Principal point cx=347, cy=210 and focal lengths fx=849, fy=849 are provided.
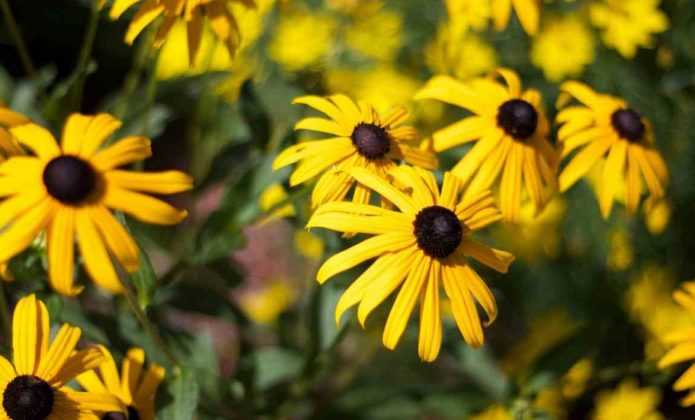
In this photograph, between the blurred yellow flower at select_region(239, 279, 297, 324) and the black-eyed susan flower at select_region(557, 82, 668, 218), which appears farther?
the blurred yellow flower at select_region(239, 279, 297, 324)

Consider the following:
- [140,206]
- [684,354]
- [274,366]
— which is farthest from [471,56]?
[140,206]

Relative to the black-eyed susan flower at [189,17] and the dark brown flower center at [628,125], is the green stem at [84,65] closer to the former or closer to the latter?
the black-eyed susan flower at [189,17]

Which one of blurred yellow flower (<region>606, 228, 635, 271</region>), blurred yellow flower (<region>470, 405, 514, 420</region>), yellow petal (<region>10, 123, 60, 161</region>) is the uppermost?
blurred yellow flower (<region>606, 228, 635, 271</region>)

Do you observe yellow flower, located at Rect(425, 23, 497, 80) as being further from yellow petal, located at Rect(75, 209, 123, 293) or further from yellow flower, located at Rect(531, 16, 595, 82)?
yellow petal, located at Rect(75, 209, 123, 293)

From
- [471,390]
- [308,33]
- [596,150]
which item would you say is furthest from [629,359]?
[308,33]

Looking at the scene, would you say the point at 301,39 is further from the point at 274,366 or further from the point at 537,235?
the point at 274,366

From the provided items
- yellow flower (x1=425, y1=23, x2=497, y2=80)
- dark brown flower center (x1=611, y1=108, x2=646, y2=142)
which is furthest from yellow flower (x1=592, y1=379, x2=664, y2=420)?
yellow flower (x1=425, y1=23, x2=497, y2=80)
